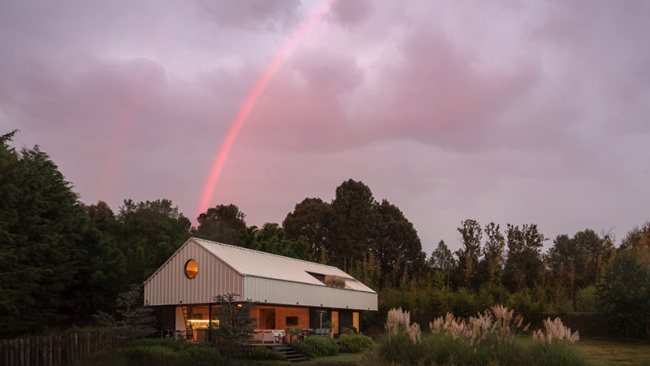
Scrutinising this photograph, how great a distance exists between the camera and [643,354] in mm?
26688

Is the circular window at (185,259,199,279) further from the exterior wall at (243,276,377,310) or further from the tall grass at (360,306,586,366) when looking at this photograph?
the tall grass at (360,306,586,366)

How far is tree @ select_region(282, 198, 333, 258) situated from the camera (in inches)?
2564

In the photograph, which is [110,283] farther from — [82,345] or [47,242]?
[82,345]

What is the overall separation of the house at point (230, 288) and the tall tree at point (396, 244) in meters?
28.4

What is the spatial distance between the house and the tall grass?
43.9ft

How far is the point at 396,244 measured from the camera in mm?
65938

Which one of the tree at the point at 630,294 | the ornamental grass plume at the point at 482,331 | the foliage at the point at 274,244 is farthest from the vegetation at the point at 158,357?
the foliage at the point at 274,244

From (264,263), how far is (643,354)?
18344 millimetres

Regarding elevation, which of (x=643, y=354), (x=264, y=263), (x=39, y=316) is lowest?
(x=643, y=354)

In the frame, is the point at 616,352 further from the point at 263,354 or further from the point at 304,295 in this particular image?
the point at 263,354

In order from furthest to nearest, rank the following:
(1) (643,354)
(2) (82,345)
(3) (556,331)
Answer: (1) (643,354) → (2) (82,345) → (3) (556,331)

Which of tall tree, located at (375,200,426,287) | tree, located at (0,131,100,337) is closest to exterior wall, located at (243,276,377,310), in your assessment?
tree, located at (0,131,100,337)

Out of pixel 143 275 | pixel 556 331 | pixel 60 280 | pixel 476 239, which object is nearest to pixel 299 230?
pixel 476 239

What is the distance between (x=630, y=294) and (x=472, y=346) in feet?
80.6
